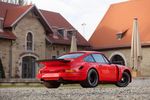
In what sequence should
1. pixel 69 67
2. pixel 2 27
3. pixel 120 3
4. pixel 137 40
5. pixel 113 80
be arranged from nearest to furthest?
pixel 69 67, pixel 113 80, pixel 137 40, pixel 2 27, pixel 120 3

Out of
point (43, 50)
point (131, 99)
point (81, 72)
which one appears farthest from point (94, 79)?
point (43, 50)

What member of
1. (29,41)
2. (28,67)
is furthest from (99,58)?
(29,41)

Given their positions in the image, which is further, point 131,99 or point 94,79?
point 94,79

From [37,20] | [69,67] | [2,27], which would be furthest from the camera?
[37,20]

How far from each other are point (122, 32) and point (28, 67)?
12529 millimetres

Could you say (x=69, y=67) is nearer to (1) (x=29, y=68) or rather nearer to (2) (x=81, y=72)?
(2) (x=81, y=72)

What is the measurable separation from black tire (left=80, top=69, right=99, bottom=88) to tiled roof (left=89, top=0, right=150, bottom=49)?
1288 inches

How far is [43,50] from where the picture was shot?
151ft

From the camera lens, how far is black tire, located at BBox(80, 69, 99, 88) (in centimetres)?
1536

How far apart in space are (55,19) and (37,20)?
737 cm

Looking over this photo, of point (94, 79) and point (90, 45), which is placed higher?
point (90, 45)

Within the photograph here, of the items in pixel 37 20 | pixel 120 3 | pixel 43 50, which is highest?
pixel 120 3

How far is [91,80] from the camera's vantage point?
15.7m

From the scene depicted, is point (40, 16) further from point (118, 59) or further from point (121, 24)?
point (118, 59)
